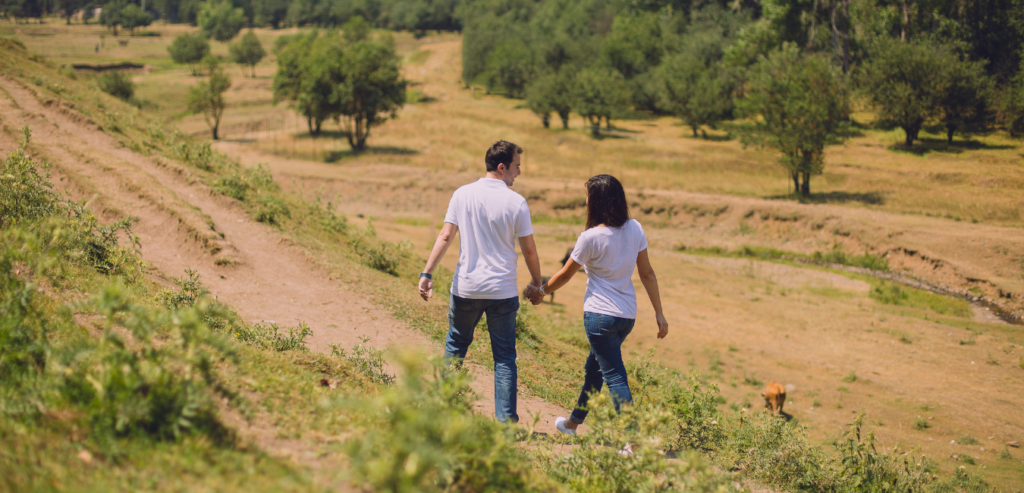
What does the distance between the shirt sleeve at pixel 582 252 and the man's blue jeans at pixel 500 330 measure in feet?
1.84

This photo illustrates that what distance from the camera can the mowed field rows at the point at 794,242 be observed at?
10.2 m

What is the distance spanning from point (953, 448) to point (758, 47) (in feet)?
147

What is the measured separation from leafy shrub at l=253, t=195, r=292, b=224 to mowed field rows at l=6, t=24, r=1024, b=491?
8.19 feet

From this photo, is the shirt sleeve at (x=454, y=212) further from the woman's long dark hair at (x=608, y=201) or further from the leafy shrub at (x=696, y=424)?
the leafy shrub at (x=696, y=424)

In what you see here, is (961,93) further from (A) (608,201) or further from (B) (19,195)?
(B) (19,195)

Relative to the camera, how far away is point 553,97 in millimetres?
46250

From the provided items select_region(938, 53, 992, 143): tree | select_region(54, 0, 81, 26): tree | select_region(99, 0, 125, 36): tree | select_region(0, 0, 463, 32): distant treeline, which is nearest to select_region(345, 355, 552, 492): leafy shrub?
select_region(938, 53, 992, 143): tree

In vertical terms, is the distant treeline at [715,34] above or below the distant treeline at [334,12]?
below

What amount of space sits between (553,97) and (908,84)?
23806 millimetres

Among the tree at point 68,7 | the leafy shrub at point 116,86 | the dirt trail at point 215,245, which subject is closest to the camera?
the dirt trail at point 215,245

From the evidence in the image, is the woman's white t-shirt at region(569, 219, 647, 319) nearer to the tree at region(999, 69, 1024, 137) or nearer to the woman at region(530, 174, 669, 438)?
the woman at region(530, 174, 669, 438)

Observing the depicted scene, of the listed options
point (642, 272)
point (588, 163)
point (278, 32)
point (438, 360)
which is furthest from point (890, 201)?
point (278, 32)

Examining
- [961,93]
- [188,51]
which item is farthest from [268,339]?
[188,51]

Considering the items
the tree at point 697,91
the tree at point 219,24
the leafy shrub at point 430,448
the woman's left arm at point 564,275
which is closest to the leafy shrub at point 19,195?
the leafy shrub at point 430,448
